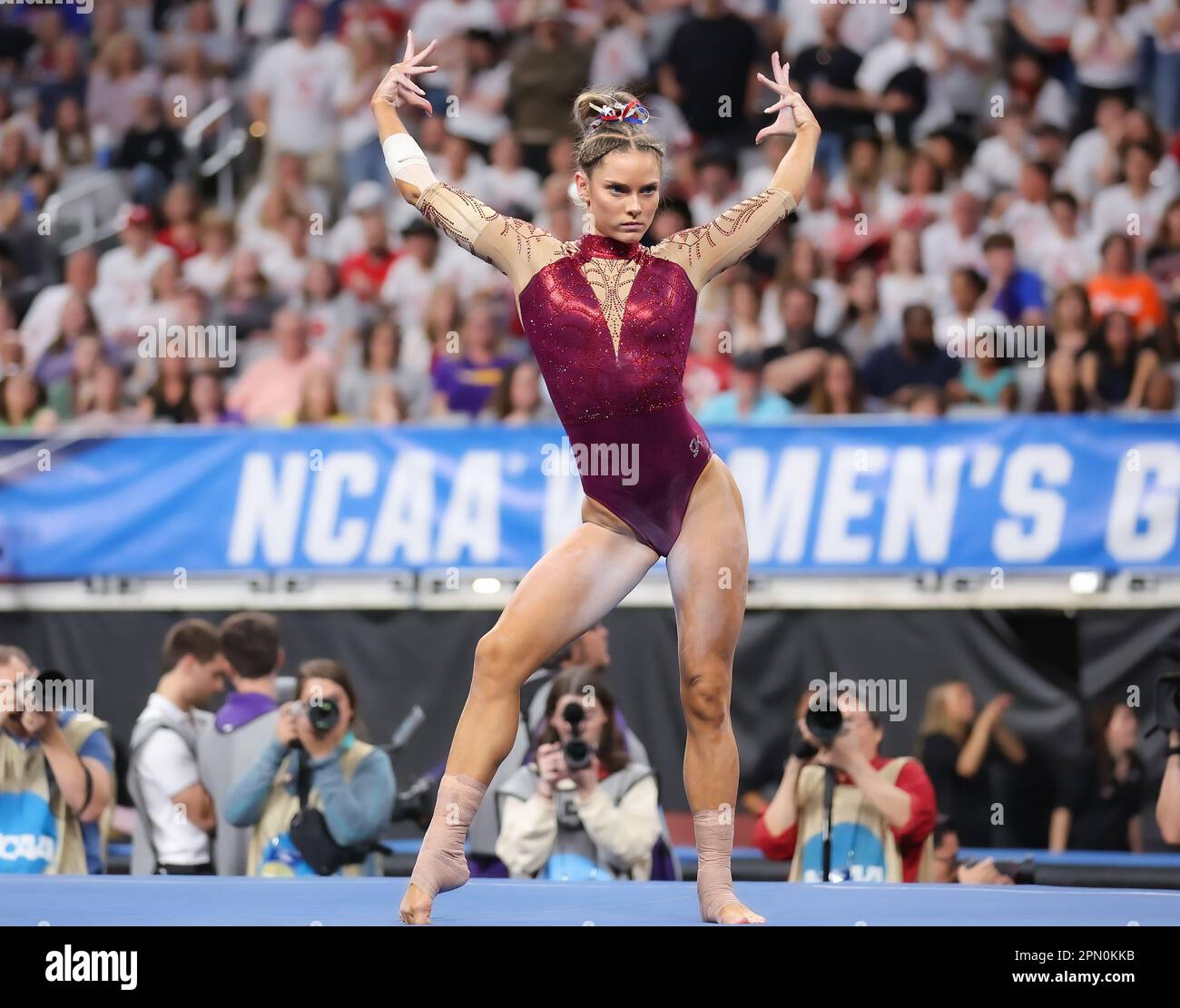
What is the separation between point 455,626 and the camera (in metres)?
7.94

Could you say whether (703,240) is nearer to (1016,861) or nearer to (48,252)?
(1016,861)

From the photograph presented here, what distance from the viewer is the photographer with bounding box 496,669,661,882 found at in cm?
621

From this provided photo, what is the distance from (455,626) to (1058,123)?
5422 mm

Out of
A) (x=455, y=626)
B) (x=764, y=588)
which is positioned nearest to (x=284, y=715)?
(x=455, y=626)

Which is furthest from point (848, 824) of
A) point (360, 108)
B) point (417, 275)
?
point (360, 108)

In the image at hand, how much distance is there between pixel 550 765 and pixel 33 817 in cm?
198

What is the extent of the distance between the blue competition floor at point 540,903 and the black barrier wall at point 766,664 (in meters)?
2.24

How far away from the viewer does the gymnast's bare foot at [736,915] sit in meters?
4.33

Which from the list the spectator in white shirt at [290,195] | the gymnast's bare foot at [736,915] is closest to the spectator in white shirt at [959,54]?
the spectator in white shirt at [290,195]

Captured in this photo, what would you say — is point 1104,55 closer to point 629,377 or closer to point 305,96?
point 305,96

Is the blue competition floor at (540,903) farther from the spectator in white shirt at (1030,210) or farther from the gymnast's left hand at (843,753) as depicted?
the spectator in white shirt at (1030,210)

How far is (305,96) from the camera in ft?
38.7

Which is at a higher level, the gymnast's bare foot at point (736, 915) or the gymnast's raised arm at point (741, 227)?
the gymnast's raised arm at point (741, 227)
